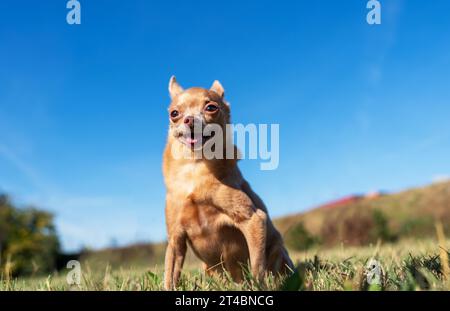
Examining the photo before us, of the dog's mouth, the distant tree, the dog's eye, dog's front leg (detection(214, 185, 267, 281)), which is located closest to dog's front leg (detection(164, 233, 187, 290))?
dog's front leg (detection(214, 185, 267, 281))

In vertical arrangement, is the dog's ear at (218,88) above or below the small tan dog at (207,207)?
above

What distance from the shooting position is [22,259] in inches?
896

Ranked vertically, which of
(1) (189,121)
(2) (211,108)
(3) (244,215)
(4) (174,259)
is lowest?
(4) (174,259)

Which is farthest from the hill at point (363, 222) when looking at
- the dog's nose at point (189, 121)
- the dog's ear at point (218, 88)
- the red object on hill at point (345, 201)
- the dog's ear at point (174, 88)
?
the dog's nose at point (189, 121)

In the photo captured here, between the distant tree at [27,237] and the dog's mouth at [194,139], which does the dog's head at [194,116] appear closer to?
the dog's mouth at [194,139]

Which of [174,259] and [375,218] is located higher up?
[375,218]

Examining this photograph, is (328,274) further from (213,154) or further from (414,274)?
(213,154)

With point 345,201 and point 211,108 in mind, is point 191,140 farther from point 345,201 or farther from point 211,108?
point 345,201

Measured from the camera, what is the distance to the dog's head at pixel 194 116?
471 cm

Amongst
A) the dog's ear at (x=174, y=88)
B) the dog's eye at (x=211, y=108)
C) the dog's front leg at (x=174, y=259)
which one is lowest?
the dog's front leg at (x=174, y=259)

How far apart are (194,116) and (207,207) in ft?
3.21

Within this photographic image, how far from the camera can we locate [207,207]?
4828 millimetres

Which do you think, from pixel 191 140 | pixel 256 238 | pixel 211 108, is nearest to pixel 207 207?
pixel 256 238

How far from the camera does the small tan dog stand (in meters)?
4.74
